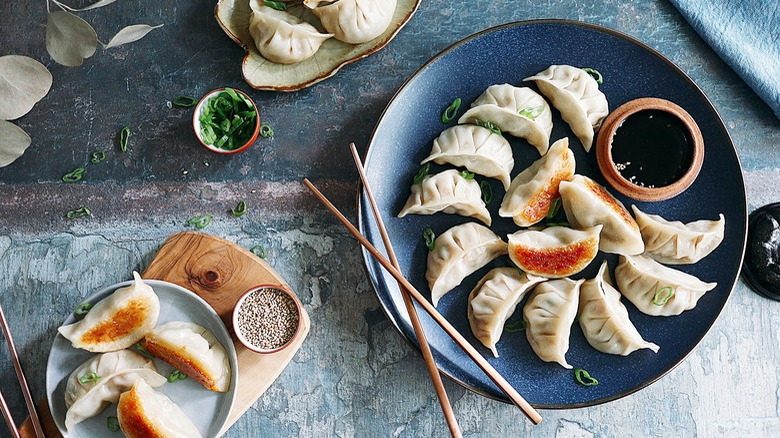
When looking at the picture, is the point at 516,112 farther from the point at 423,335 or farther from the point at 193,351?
the point at 193,351

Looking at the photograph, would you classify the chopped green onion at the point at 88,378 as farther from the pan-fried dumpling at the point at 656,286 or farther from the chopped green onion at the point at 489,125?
the pan-fried dumpling at the point at 656,286

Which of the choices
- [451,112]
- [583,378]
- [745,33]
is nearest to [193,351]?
[451,112]

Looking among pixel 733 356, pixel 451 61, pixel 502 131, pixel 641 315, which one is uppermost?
pixel 451 61

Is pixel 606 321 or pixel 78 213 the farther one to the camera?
pixel 78 213

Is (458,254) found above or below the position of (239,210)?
above

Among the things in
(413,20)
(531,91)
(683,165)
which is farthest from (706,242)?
(413,20)

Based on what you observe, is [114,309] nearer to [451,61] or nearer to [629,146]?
[451,61]
